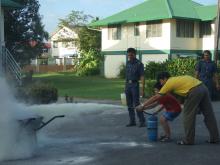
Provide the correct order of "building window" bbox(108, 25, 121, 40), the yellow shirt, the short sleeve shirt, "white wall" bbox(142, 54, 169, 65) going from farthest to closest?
"building window" bbox(108, 25, 121, 40) < "white wall" bbox(142, 54, 169, 65) < the short sleeve shirt < the yellow shirt

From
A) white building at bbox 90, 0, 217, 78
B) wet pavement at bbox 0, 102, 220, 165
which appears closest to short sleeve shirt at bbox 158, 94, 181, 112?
wet pavement at bbox 0, 102, 220, 165

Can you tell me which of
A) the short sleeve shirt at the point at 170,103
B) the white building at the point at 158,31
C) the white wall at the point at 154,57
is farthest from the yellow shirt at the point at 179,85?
the white wall at the point at 154,57

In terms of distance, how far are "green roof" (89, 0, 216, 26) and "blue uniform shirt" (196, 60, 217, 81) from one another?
27.3 m

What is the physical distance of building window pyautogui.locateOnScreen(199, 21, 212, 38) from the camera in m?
Result: 44.7

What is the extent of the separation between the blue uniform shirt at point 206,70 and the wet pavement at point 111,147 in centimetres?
138

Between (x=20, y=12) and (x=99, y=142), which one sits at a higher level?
(x=20, y=12)

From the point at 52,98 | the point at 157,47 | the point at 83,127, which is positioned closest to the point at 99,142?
the point at 83,127

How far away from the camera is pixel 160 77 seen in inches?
384

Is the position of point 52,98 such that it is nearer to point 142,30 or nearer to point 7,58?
point 7,58

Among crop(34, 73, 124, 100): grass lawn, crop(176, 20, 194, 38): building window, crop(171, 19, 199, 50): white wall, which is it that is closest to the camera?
crop(34, 73, 124, 100): grass lawn

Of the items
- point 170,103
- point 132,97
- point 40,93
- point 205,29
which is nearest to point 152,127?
point 170,103

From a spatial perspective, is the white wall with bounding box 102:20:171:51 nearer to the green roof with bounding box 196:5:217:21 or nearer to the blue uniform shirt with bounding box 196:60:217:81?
the green roof with bounding box 196:5:217:21

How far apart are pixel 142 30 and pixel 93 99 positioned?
23843 millimetres

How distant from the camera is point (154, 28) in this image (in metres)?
43.5
